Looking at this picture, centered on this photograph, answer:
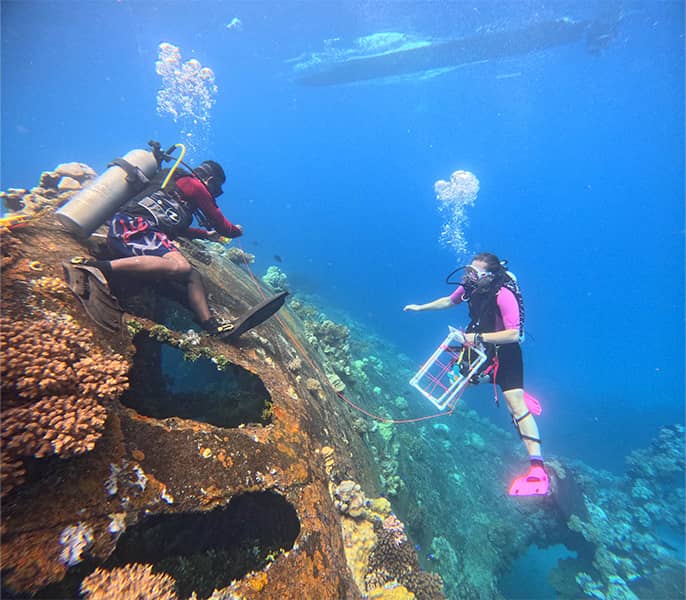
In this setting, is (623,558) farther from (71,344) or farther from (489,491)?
Result: (71,344)

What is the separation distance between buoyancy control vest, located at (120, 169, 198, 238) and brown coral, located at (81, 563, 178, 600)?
13.0 ft

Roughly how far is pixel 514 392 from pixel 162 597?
6.53 m

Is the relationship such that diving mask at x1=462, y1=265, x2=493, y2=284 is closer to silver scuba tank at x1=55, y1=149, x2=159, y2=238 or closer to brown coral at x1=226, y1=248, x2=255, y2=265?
silver scuba tank at x1=55, y1=149, x2=159, y2=238

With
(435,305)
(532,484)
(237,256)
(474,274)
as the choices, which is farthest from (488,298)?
(237,256)

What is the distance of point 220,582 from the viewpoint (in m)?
2.54

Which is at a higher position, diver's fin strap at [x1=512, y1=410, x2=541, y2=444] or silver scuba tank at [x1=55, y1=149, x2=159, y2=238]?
diver's fin strap at [x1=512, y1=410, x2=541, y2=444]

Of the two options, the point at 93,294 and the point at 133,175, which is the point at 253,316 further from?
the point at 133,175

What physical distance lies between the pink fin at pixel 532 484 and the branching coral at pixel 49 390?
674 centimetres

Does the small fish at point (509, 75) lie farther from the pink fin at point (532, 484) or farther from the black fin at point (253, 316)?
the black fin at point (253, 316)

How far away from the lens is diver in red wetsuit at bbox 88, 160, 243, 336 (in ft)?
12.9

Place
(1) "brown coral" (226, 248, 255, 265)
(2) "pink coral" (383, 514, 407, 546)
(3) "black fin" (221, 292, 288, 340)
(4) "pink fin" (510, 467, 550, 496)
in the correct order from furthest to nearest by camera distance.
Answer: (1) "brown coral" (226, 248, 255, 265)
(4) "pink fin" (510, 467, 550, 496)
(2) "pink coral" (383, 514, 407, 546)
(3) "black fin" (221, 292, 288, 340)

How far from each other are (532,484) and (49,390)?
7.48 meters

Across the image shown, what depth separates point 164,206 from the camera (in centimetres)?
443

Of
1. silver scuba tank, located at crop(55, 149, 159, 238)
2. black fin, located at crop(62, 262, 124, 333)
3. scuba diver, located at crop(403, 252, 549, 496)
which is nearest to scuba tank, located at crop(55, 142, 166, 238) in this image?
silver scuba tank, located at crop(55, 149, 159, 238)
